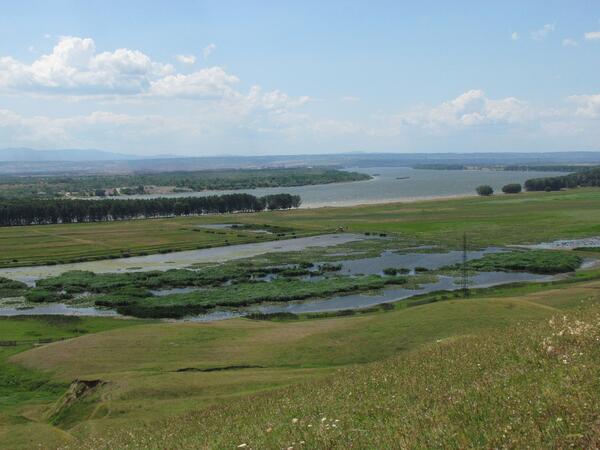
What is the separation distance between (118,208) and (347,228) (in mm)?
64555

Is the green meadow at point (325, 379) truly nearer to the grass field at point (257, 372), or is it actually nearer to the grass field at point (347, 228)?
the grass field at point (257, 372)

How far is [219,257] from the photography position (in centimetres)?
8431

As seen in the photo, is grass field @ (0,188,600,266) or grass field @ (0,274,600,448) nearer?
grass field @ (0,274,600,448)

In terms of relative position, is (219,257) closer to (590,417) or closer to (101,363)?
(101,363)

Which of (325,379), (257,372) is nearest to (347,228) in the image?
(257,372)

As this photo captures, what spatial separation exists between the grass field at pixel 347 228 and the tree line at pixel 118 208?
8.82 metres

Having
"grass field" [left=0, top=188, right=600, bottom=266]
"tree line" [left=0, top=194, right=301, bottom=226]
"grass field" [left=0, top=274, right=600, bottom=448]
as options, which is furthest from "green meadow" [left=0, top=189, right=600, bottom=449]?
"tree line" [left=0, top=194, right=301, bottom=226]

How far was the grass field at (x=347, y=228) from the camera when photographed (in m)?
92.4

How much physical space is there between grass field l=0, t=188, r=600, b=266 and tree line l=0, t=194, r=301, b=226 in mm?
8817

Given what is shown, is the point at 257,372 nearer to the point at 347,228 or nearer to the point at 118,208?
the point at 347,228

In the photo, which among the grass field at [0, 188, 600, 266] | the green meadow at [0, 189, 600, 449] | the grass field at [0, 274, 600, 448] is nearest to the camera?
the green meadow at [0, 189, 600, 449]

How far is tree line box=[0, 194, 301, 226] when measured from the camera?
133 m

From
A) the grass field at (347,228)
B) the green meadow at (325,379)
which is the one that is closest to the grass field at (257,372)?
the green meadow at (325,379)

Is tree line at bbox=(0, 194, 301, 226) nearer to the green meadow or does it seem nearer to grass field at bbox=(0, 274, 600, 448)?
the green meadow
